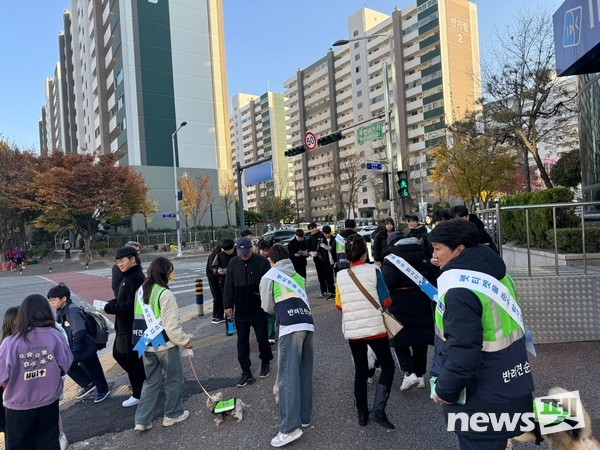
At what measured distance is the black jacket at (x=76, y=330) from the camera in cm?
472

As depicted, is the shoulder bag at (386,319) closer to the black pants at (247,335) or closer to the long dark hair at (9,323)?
the black pants at (247,335)

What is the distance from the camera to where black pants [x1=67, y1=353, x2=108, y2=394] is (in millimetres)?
5027

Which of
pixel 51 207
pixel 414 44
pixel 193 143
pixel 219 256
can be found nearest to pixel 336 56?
pixel 414 44

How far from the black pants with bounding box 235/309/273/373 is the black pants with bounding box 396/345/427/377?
1.80 metres

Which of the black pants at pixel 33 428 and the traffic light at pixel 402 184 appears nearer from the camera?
the black pants at pixel 33 428

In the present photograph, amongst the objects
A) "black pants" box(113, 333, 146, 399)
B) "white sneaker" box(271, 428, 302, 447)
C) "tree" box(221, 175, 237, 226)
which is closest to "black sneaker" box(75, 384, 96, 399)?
"black pants" box(113, 333, 146, 399)

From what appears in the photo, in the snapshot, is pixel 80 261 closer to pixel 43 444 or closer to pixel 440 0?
pixel 43 444

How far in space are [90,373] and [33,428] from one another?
1.95 meters

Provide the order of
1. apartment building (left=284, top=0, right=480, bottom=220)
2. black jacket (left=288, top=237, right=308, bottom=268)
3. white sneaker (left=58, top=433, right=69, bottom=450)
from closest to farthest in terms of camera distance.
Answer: white sneaker (left=58, top=433, right=69, bottom=450), black jacket (left=288, top=237, right=308, bottom=268), apartment building (left=284, top=0, right=480, bottom=220)

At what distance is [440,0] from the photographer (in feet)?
225

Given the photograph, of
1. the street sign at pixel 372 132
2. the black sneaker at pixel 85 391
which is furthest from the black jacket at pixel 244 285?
the street sign at pixel 372 132

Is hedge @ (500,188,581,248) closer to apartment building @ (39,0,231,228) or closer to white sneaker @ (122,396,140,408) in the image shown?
white sneaker @ (122,396,140,408)

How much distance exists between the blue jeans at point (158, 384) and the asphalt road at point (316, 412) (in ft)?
0.54

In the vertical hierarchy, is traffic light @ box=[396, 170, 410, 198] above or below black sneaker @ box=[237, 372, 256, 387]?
above
